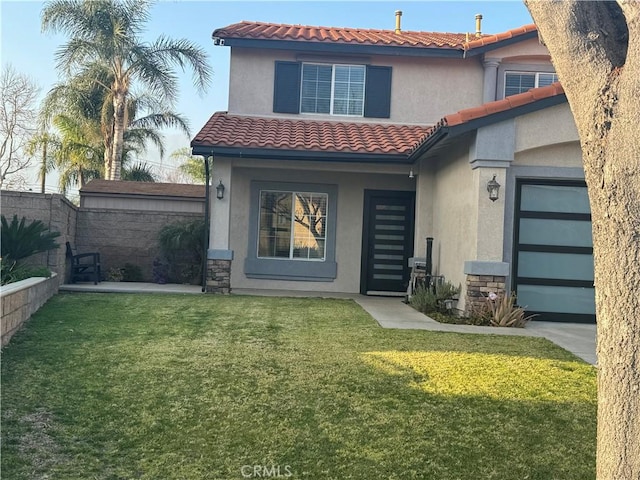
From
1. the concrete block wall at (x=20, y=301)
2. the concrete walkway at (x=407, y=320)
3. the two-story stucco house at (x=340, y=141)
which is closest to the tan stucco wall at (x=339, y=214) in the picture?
the two-story stucco house at (x=340, y=141)

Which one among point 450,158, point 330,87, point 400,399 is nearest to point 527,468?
point 400,399

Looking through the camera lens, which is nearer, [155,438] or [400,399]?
[155,438]

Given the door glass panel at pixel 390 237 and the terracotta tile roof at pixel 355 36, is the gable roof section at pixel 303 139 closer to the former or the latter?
the terracotta tile roof at pixel 355 36

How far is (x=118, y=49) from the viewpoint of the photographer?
20484 mm

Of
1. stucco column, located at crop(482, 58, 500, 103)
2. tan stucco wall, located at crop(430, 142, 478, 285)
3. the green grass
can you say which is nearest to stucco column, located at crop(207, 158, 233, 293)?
the green grass

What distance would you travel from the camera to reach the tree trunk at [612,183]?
2584 millimetres

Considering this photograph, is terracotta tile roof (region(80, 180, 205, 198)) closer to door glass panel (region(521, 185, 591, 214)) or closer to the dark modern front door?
the dark modern front door

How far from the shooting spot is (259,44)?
46.8 feet

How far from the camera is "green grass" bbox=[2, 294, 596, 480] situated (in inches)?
155

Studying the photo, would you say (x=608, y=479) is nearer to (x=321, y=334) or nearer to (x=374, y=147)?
(x=321, y=334)

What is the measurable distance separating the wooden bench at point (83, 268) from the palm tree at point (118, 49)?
869 centimetres

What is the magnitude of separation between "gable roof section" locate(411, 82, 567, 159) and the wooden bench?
26.4 feet

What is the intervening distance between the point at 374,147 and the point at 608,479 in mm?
10352

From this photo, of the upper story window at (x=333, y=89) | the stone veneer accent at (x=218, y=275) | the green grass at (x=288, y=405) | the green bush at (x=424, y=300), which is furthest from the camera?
the upper story window at (x=333, y=89)
